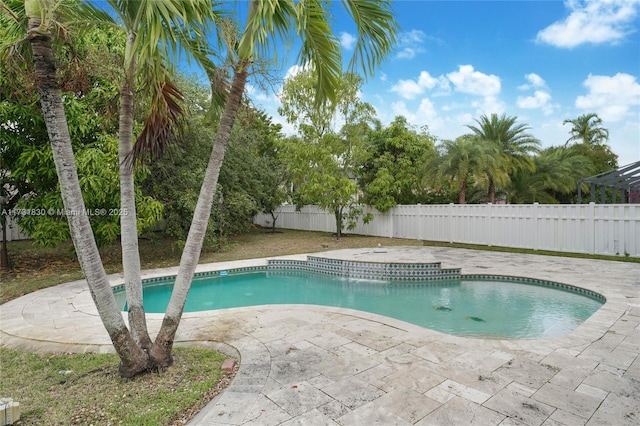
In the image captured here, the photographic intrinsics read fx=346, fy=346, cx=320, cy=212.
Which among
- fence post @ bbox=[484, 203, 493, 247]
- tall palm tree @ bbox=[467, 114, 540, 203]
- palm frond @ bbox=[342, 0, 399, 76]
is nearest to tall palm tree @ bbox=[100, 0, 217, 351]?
palm frond @ bbox=[342, 0, 399, 76]

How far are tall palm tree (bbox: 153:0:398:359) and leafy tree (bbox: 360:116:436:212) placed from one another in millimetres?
11128

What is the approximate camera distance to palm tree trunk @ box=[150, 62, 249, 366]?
3.31 meters

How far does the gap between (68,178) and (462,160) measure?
1402 cm

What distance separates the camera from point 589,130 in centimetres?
2695

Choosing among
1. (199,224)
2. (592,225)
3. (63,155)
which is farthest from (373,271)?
(63,155)

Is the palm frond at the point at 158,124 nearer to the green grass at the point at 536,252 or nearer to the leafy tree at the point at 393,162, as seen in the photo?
the green grass at the point at 536,252

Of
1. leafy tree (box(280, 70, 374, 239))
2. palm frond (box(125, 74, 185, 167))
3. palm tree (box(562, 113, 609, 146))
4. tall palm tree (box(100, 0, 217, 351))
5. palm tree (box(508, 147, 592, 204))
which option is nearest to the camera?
tall palm tree (box(100, 0, 217, 351))

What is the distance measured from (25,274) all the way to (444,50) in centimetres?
1370

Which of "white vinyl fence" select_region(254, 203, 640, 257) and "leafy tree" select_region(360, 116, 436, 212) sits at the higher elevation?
"leafy tree" select_region(360, 116, 436, 212)

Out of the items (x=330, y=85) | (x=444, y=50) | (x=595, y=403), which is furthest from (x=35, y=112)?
(x=444, y=50)

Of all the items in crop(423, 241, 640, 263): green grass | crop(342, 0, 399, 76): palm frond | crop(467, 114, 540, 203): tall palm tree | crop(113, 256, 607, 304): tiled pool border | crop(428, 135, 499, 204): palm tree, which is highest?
crop(467, 114, 540, 203): tall palm tree

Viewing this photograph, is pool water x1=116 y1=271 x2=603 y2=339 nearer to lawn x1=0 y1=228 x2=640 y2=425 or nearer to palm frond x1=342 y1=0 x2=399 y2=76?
lawn x1=0 y1=228 x2=640 y2=425

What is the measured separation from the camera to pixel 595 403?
9.02 ft

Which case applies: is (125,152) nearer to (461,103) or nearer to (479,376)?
(479,376)
